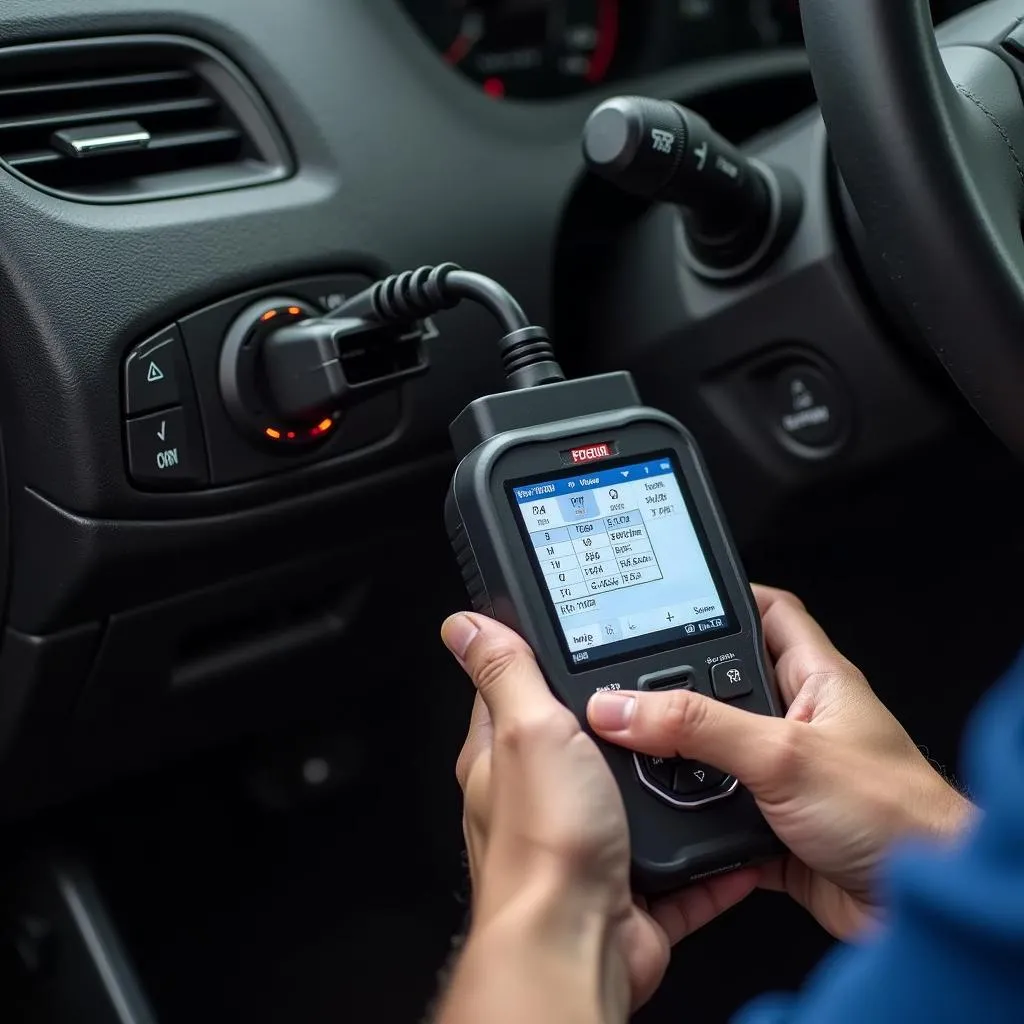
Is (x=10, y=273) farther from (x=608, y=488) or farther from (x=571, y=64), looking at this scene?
(x=571, y=64)

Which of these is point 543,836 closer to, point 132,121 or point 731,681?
point 731,681

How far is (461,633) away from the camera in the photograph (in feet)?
2.40

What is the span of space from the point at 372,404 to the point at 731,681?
348 millimetres

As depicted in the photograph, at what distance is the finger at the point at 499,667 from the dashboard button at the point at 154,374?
268 mm

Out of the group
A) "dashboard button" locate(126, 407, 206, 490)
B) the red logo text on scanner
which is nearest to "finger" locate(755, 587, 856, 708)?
the red logo text on scanner

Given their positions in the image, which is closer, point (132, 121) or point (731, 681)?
point (731, 681)

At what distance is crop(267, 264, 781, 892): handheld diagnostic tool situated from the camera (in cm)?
72

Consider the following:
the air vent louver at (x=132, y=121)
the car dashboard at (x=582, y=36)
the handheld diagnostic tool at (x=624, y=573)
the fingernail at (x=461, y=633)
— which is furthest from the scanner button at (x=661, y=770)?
the car dashboard at (x=582, y=36)

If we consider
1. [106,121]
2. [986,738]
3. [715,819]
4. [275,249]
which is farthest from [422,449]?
[986,738]

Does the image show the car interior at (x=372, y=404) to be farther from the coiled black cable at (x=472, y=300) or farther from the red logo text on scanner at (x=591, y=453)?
the red logo text on scanner at (x=591, y=453)

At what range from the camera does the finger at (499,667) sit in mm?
683

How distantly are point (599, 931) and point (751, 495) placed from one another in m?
0.51

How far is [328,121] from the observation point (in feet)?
3.30

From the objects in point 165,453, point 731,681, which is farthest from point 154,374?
point 731,681
